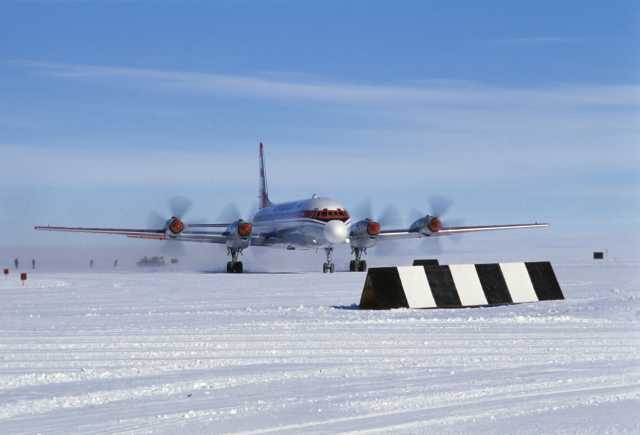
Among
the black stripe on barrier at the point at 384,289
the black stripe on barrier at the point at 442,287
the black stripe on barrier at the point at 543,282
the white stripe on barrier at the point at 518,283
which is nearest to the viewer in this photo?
the black stripe on barrier at the point at 384,289

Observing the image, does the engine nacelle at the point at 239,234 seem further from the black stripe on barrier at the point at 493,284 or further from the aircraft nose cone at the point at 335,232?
the black stripe on barrier at the point at 493,284

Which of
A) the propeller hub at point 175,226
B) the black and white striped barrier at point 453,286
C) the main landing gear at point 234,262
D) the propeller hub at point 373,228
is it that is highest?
the propeller hub at point 175,226

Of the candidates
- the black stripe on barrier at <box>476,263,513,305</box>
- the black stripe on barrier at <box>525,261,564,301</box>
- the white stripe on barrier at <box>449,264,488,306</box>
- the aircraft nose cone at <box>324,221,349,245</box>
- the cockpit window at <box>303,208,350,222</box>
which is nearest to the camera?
the white stripe on barrier at <box>449,264,488,306</box>

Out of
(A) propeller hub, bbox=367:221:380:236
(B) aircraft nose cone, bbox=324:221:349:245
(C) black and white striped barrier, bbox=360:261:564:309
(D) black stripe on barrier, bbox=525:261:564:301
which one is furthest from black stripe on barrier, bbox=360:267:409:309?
(A) propeller hub, bbox=367:221:380:236

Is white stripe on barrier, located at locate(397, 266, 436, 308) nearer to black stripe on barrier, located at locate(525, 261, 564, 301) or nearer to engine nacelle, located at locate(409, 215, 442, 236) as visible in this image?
black stripe on barrier, located at locate(525, 261, 564, 301)

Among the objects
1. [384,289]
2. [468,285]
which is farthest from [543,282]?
[384,289]

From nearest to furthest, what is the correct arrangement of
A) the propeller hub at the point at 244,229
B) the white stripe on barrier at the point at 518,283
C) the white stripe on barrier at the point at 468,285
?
the white stripe on barrier at the point at 468,285
the white stripe on barrier at the point at 518,283
the propeller hub at the point at 244,229

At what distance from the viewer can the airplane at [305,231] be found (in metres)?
49.1

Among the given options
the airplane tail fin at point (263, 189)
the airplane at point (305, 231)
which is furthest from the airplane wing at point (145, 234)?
the airplane tail fin at point (263, 189)

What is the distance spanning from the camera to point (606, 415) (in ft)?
23.6

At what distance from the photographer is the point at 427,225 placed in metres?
53.3

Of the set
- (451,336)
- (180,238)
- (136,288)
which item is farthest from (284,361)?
(180,238)

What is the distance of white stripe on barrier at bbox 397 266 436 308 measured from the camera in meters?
17.7

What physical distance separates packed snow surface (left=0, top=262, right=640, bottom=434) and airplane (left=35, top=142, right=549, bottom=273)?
29.7 meters
